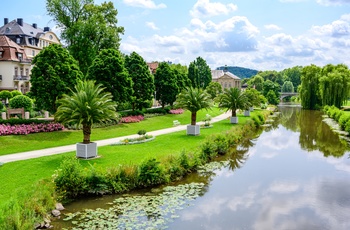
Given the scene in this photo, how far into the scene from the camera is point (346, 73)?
64.1 meters

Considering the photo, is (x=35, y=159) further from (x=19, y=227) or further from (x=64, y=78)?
(x=64, y=78)

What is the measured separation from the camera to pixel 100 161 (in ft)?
61.0

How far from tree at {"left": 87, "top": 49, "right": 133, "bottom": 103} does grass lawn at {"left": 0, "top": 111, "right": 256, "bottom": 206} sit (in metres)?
9.41

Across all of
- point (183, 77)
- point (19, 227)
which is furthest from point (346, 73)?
point (19, 227)

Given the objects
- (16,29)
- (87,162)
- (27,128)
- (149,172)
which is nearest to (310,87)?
(16,29)

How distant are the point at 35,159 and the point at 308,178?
14.7m

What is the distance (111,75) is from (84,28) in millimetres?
11715

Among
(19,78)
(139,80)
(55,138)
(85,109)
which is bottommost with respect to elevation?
(55,138)

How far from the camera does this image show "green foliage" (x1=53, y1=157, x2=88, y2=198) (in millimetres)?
14539

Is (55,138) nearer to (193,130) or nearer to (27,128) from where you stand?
(27,128)

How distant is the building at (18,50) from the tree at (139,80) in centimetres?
2356

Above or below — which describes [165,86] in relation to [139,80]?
below

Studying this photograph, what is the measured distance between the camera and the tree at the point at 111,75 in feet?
113

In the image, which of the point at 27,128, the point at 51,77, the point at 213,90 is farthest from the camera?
the point at 213,90
